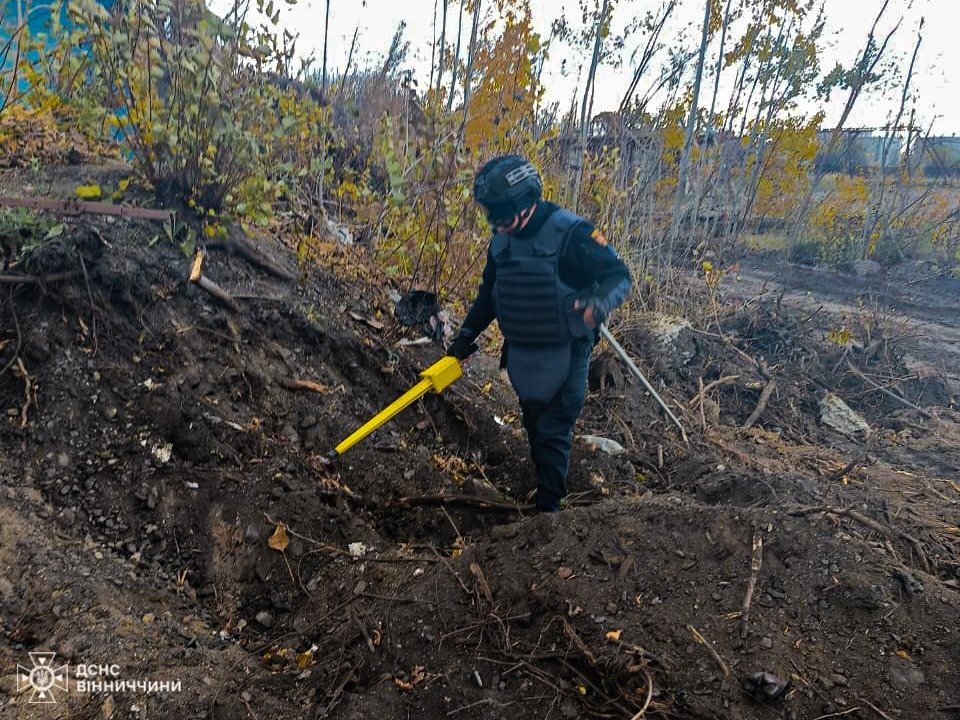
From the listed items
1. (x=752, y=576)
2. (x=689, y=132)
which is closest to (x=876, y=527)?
(x=752, y=576)

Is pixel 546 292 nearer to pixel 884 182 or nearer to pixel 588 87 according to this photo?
pixel 588 87

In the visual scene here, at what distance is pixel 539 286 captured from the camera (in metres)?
2.91

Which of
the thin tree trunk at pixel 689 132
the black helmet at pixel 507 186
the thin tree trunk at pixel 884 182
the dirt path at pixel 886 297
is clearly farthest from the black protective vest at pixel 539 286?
the thin tree trunk at pixel 884 182

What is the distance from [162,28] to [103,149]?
3.63ft

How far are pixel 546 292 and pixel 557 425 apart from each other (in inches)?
25.3

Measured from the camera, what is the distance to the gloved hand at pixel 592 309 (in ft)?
9.10

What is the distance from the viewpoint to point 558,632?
2.22 meters

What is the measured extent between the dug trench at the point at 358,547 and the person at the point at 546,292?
0.49 meters

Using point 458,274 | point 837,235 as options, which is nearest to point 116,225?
point 458,274

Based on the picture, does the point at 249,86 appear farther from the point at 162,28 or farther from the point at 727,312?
the point at 727,312

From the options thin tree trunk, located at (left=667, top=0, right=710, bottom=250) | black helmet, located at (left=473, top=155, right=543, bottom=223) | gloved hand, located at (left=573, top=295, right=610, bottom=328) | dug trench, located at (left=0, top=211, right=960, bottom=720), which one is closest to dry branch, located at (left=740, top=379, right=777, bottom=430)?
dug trench, located at (left=0, top=211, right=960, bottom=720)

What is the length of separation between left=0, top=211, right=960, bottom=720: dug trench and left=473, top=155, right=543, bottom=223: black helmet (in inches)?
52.4

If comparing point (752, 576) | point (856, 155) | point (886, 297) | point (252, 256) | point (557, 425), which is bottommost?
point (752, 576)

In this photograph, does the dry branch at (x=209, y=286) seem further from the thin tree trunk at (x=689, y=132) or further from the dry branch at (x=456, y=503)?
the thin tree trunk at (x=689, y=132)
